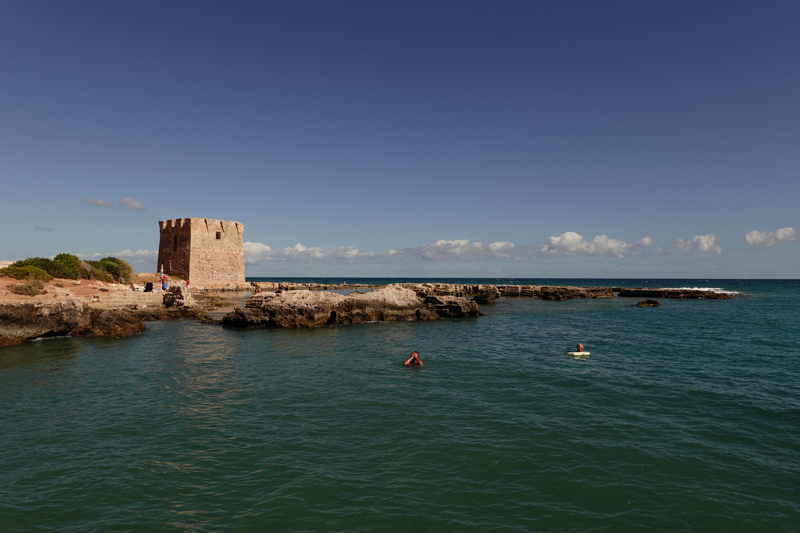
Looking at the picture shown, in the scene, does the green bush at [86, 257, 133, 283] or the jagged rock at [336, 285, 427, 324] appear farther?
the green bush at [86, 257, 133, 283]

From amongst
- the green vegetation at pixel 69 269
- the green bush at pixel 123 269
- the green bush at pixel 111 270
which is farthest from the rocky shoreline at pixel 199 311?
the green bush at pixel 123 269

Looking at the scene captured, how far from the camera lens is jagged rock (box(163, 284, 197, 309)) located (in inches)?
1181

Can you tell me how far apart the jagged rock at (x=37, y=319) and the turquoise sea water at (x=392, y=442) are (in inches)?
97.1

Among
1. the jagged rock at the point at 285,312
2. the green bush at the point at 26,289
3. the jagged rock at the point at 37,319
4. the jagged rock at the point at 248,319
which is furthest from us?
the jagged rock at the point at 285,312

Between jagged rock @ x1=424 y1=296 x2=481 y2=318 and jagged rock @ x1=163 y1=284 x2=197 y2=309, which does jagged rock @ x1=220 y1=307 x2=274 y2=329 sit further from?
jagged rock @ x1=424 y1=296 x2=481 y2=318

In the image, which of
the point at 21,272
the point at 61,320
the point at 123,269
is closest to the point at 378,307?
the point at 61,320

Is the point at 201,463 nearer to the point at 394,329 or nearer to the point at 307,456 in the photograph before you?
the point at 307,456

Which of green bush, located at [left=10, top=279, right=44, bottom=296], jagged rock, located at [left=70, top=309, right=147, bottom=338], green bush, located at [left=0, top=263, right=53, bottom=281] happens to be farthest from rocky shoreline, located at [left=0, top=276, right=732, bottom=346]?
green bush, located at [left=0, top=263, right=53, bottom=281]

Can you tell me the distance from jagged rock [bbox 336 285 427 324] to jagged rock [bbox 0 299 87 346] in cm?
1389

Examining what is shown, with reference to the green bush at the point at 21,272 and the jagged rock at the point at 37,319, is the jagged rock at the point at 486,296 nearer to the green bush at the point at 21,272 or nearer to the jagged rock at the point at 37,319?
the jagged rock at the point at 37,319

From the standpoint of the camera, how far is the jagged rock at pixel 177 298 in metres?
30.0

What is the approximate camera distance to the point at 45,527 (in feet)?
18.7

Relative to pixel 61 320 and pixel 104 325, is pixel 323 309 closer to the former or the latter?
pixel 104 325

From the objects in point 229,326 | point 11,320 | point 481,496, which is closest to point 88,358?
point 11,320
